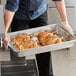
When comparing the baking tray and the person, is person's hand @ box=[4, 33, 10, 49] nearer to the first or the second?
the baking tray

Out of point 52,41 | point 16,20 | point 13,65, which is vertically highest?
point 16,20

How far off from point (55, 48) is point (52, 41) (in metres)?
0.05

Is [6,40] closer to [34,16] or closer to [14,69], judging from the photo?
[14,69]

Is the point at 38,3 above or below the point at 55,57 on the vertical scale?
above

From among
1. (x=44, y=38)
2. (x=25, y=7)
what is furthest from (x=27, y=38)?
(x=25, y=7)

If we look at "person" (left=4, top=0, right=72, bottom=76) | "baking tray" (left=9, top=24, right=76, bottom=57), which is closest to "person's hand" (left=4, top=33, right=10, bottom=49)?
"baking tray" (left=9, top=24, right=76, bottom=57)

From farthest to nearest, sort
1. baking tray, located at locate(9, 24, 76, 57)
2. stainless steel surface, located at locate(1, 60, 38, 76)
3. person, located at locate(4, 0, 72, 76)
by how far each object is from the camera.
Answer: person, located at locate(4, 0, 72, 76)
stainless steel surface, located at locate(1, 60, 38, 76)
baking tray, located at locate(9, 24, 76, 57)

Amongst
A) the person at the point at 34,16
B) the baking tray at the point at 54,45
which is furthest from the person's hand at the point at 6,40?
the person at the point at 34,16

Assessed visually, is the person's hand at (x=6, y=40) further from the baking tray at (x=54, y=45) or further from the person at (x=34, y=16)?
the person at (x=34, y=16)

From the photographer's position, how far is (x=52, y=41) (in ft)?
3.75

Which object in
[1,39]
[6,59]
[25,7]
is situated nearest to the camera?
[6,59]

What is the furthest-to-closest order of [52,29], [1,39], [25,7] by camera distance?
[25,7], [52,29], [1,39]

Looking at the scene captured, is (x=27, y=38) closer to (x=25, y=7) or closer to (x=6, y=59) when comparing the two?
(x=6, y=59)

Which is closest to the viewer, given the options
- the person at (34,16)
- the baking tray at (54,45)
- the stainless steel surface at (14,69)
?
the baking tray at (54,45)
